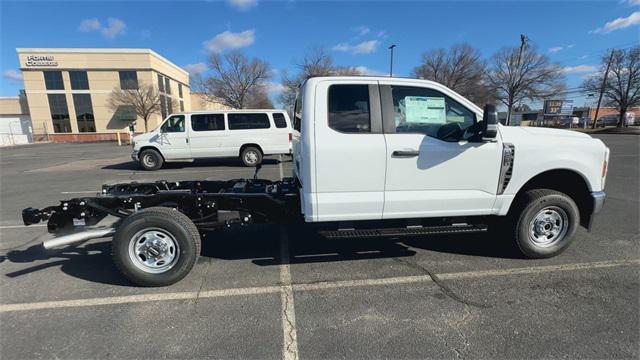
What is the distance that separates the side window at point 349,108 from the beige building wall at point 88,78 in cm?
4698

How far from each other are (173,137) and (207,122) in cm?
133

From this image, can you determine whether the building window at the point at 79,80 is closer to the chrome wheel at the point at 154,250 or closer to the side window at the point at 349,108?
the chrome wheel at the point at 154,250

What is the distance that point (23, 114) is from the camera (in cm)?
4769

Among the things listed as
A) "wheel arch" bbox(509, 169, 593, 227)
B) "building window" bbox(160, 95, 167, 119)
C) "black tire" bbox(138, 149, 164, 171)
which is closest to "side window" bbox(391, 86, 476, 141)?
"wheel arch" bbox(509, 169, 593, 227)

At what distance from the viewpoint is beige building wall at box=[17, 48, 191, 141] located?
1618 inches

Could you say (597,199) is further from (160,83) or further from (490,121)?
(160,83)

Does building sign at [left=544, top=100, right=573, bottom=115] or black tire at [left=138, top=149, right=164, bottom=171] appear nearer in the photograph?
black tire at [left=138, top=149, right=164, bottom=171]

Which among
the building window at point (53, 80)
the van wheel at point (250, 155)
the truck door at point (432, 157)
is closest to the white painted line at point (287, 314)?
the truck door at point (432, 157)

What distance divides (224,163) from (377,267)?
10.7 m

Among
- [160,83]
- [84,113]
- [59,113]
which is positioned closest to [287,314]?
[160,83]

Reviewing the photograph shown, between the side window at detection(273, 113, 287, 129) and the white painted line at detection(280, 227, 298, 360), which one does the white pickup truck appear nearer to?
the white painted line at detection(280, 227, 298, 360)

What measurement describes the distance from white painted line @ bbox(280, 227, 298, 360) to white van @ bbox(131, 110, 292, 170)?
8344 millimetres

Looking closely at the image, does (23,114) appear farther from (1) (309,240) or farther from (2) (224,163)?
(1) (309,240)

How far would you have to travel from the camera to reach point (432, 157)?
3342 millimetres
